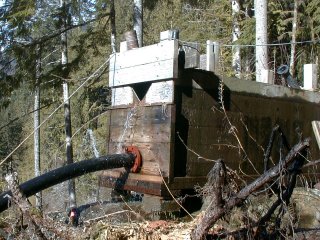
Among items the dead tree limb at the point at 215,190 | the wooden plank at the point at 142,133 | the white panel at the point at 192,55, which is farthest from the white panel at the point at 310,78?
the dead tree limb at the point at 215,190

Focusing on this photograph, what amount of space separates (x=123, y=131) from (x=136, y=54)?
113 cm

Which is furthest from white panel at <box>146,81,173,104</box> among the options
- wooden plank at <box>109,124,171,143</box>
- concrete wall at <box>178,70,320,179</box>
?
wooden plank at <box>109,124,171,143</box>

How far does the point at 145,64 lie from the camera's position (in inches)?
265

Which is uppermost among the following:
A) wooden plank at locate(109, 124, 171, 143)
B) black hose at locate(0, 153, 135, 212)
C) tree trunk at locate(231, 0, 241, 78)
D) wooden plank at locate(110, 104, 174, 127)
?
tree trunk at locate(231, 0, 241, 78)

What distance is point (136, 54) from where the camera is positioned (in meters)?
6.91

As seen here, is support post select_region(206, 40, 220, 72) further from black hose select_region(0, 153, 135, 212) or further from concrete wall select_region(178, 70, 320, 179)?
black hose select_region(0, 153, 135, 212)

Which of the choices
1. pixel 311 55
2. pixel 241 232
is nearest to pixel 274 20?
pixel 311 55

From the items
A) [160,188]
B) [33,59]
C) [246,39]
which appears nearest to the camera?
[160,188]

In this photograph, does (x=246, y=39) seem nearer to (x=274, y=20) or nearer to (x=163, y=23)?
(x=274, y=20)

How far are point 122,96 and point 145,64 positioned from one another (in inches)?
29.2

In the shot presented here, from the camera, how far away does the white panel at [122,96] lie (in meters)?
7.11

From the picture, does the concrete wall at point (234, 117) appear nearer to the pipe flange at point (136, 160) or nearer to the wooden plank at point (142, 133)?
the wooden plank at point (142, 133)

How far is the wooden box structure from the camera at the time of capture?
6379 millimetres

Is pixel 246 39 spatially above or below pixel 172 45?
above
